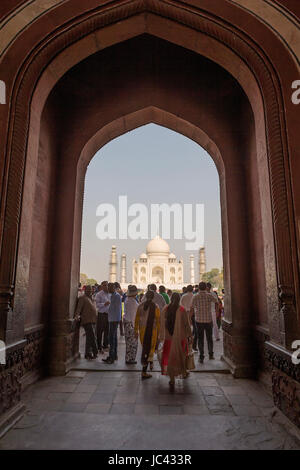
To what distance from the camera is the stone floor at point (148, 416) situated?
2453mm

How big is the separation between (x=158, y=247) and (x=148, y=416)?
41.8m

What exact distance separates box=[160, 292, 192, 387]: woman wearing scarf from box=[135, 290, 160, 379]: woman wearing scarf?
291mm

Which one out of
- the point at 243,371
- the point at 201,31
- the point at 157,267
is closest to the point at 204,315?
the point at 243,371

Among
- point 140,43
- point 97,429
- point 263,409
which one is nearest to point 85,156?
point 140,43

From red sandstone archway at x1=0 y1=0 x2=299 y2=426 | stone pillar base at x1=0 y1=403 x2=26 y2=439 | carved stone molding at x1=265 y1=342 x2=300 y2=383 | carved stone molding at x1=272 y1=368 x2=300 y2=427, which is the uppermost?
red sandstone archway at x1=0 y1=0 x2=299 y2=426

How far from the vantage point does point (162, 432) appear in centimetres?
262

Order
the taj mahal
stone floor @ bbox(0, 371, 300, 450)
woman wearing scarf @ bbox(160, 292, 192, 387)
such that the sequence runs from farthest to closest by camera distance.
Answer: the taj mahal
woman wearing scarf @ bbox(160, 292, 192, 387)
stone floor @ bbox(0, 371, 300, 450)

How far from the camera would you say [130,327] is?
531cm

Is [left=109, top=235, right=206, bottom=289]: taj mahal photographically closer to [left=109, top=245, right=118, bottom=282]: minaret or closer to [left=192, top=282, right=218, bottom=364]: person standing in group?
[left=109, top=245, right=118, bottom=282]: minaret

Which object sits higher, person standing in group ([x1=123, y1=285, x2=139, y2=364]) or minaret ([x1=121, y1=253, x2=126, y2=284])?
minaret ([x1=121, y1=253, x2=126, y2=284])

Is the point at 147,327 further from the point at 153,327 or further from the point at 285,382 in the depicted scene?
the point at 285,382

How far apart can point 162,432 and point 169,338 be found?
5.26 feet

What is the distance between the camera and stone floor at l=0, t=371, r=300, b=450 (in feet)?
8.05

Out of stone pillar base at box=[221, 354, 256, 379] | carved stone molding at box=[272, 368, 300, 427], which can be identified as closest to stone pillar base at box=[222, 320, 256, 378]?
stone pillar base at box=[221, 354, 256, 379]
